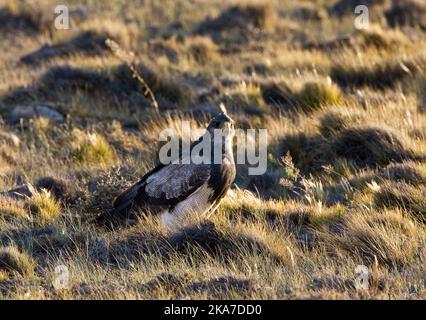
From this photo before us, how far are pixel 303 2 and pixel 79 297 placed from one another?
1808cm

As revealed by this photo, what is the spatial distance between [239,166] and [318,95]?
2504 mm

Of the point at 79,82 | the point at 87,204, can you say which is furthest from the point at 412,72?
the point at 87,204

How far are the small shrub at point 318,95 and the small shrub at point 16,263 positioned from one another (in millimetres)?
5725

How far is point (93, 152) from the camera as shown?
35.8 ft

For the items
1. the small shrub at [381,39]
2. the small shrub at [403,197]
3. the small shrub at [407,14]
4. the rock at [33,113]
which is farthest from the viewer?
the small shrub at [407,14]

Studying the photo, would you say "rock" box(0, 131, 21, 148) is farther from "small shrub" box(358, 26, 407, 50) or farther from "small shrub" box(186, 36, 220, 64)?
"small shrub" box(358, 26, 407, 50)

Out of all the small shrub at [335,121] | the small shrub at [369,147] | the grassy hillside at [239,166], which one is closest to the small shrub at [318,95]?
the grassy hillside at [239,166]

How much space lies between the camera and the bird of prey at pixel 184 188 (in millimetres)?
8047

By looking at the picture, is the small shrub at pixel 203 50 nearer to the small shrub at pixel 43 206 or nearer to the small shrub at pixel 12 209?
the small shrub at pixel 43 206

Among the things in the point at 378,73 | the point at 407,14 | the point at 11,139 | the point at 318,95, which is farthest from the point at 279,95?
the point at 407,14

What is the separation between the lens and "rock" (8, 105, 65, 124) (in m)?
12.9

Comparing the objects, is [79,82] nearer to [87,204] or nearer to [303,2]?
[87,204]

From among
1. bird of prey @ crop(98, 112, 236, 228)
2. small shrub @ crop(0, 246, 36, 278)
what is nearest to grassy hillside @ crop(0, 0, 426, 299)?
small shrub @ crop(0, 246, 36, 278)

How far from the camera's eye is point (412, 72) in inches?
539
